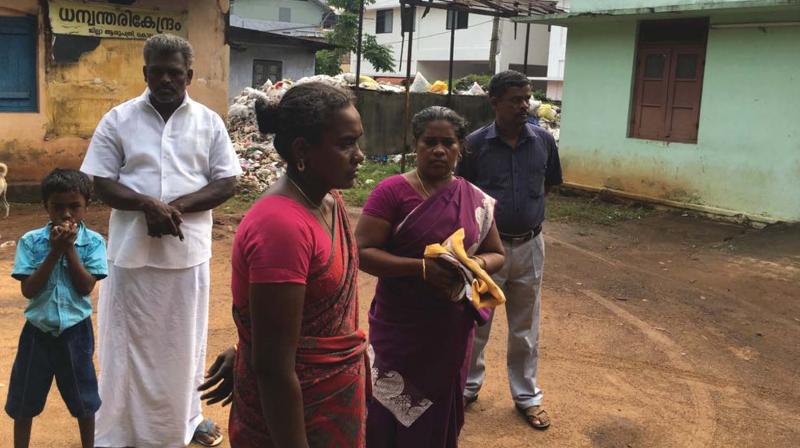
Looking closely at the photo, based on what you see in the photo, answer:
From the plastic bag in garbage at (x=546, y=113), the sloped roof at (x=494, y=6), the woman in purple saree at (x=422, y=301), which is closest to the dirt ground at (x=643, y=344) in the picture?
the woman in purple saree at (x=422, y=301)

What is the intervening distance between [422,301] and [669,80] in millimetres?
9320

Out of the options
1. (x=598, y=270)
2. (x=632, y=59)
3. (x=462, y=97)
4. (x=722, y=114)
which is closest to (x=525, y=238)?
(x=598, y=270)

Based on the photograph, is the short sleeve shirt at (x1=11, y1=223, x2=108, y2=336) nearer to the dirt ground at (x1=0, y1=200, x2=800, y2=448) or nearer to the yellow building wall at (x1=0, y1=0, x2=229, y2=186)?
the dirt ground at (x1=0, y1=200, x2=800, y2=448)

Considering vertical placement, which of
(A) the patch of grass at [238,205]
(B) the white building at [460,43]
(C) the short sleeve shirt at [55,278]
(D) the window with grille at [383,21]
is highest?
(D) the window with grille at [383,21]

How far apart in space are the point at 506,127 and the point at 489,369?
165 centimetres

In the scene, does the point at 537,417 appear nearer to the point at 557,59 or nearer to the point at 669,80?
the point at 669,80

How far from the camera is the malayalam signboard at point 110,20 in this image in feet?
29.2

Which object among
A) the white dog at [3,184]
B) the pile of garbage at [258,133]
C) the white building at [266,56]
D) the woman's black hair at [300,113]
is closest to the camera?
the woman's black hair at [300,113]

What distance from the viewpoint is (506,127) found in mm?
3734

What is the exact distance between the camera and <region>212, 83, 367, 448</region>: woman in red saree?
5.32ft

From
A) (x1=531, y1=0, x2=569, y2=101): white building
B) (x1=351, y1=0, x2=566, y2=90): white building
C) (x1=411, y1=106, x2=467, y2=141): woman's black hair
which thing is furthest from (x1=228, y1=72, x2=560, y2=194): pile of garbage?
(x1=351, y1=0, x2=566, y2=90): white building

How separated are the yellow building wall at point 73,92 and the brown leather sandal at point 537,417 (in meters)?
7.54

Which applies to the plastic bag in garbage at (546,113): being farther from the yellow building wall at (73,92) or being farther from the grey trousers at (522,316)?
the grey trousers at (522,316)

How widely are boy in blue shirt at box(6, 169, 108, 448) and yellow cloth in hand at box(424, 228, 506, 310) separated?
139 centimetres
